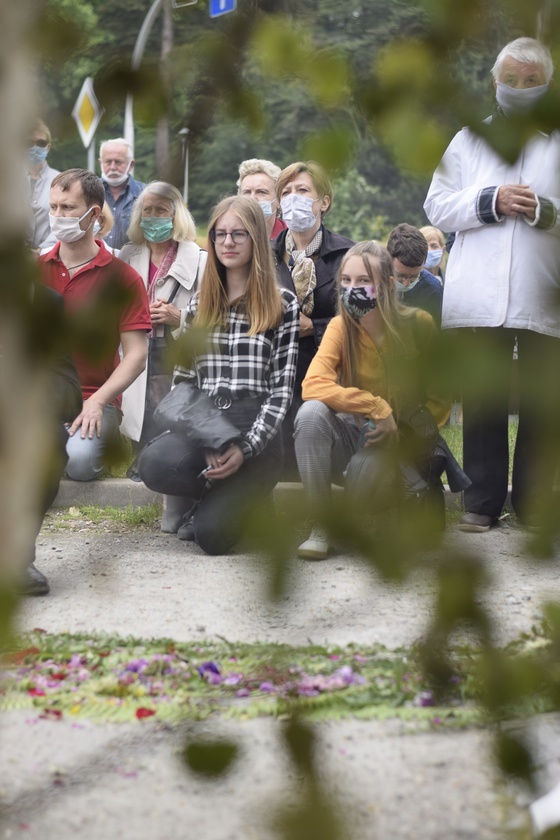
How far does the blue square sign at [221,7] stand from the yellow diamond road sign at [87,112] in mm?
108

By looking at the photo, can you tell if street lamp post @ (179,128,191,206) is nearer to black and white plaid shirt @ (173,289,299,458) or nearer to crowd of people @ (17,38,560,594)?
crowd of people @ (17,38,560,594)

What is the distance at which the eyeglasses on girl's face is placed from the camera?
534cm

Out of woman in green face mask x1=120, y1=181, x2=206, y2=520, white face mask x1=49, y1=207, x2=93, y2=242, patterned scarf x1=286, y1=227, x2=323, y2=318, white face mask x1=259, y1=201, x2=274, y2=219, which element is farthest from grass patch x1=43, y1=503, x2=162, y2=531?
white face mask x1=259, y1=201, x2=274, y2=219

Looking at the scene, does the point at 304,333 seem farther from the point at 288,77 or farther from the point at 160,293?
the point at 288,77

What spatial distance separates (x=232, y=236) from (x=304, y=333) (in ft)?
2.56

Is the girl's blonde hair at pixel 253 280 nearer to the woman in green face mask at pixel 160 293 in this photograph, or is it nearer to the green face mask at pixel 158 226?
the woman in green face mask at pixel 160 293

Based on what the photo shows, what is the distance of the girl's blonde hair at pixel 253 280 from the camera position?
5.30 metres

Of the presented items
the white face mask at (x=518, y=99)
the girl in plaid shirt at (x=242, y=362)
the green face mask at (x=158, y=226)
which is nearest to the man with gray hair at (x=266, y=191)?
the girl in plaid shirt at (x=242, y=362)

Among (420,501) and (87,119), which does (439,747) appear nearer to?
(420,501)

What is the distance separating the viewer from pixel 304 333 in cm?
597

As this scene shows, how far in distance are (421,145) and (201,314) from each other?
412cm

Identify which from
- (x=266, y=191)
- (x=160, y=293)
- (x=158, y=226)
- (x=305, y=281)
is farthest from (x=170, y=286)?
(x=158, y=226)

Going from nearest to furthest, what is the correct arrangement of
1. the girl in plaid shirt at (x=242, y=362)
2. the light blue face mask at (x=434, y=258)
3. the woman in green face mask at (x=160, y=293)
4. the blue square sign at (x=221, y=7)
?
the blue square sign at (x=221, y=7)
the girl in plaid shirt at (x=242, y=362)
the woman in green face mask at (x=160, y=293)
the light blue face mask at (x=434, y=258)

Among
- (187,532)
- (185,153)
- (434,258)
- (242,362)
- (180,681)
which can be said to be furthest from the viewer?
(434,258)
